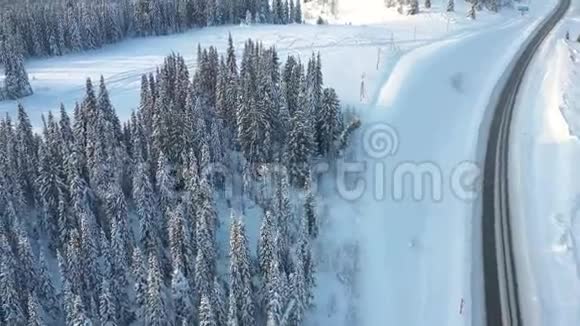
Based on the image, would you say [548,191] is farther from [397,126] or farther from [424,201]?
[397,126]

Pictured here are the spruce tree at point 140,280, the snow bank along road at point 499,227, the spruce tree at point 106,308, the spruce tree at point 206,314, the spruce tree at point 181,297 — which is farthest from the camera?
the snow bank along road at point 499,227

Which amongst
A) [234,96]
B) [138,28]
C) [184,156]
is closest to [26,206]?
[184,156]

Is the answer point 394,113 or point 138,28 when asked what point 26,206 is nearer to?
point 394,113

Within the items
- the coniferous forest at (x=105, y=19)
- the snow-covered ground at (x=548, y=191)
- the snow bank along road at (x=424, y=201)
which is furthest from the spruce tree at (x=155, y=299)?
the coniferous forest at (x=105, y=19)

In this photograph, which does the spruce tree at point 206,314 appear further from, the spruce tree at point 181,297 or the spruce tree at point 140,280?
the spruce tree at point 140,280

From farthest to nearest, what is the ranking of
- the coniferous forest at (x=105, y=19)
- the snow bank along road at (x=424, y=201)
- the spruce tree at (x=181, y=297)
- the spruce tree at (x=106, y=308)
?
the coniferous forest at (x=105, y=19) < the snow bank along road at (x=424, y=201) < the spruce tree at (x=181, y=297) < the spruce tree at (x=106, y=308)
